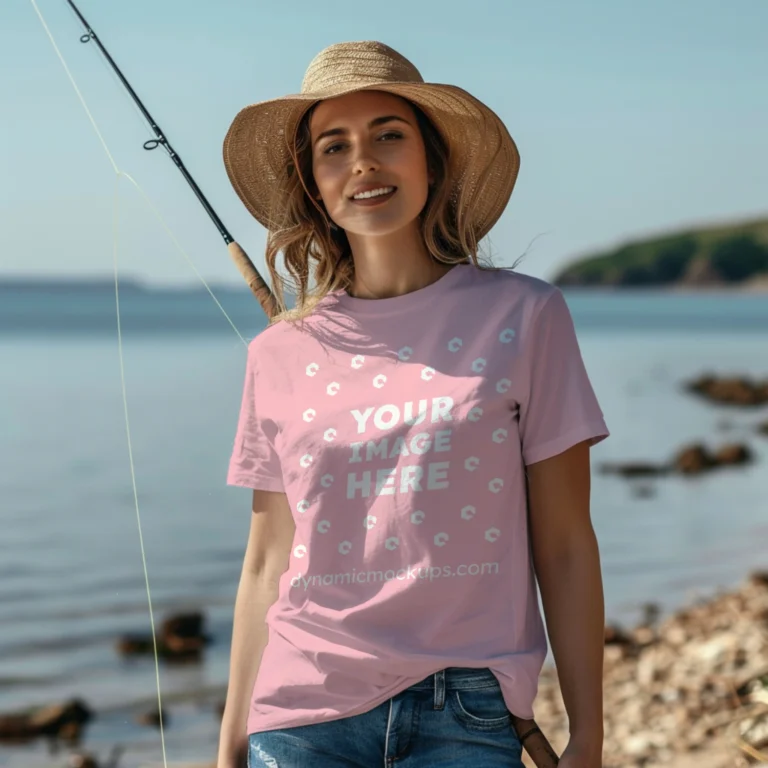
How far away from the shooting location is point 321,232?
8.37 feet

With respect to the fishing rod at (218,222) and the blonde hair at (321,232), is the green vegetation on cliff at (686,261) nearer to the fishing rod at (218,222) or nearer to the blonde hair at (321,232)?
the fishing rod at (218,222)

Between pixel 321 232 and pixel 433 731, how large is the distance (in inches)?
39.3

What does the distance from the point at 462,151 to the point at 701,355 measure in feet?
93.6

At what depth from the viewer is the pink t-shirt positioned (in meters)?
2.07

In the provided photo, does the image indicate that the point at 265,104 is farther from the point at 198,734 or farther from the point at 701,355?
the point at 701,355

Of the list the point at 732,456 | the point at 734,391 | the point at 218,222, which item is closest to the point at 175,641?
the point at 218,222

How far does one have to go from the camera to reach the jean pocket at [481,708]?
6.59ft

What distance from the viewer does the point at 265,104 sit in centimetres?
247

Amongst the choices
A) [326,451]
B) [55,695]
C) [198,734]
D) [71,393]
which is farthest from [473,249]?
[71,393]

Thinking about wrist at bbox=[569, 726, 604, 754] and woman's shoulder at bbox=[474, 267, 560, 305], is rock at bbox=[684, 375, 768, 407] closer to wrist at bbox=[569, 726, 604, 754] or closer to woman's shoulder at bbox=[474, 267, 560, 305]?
woman's shoulder at bbox=[474, 267, 560, 305]

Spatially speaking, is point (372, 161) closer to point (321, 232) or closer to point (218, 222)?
point (321, 232)

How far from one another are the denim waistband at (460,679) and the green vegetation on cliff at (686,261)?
224 ft

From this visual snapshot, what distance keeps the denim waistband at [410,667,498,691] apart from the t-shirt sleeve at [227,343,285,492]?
49 cm

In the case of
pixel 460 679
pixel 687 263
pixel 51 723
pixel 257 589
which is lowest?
pixel 51 723
